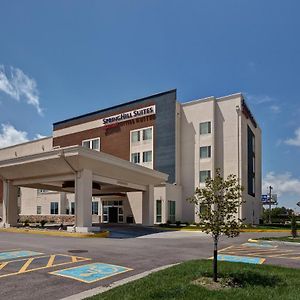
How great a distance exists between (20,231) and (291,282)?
85.6ft

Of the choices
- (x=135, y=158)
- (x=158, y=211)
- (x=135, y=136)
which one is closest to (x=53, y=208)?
(x=135, y=158)

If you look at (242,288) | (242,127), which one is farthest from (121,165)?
(242,288)

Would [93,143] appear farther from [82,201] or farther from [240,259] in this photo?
[240,259]

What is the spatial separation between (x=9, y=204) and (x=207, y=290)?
104 ft

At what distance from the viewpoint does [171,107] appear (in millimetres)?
49250

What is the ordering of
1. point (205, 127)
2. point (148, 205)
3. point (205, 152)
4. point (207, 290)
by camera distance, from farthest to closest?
point (205, 127), point (205, 152), point (148, 205), point (207, 290)

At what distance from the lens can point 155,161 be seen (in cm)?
4994

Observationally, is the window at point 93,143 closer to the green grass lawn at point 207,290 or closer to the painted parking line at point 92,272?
the painted parking line at point 92,272

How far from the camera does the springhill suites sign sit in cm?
5116

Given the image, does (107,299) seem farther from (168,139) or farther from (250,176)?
(250,176)

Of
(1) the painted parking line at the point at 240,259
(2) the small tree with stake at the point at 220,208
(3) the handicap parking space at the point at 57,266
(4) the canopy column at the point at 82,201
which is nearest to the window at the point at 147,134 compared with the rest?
→ (4) the canopy column at the point at 82,201

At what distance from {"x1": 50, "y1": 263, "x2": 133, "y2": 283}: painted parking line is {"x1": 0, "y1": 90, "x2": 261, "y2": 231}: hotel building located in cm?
2064

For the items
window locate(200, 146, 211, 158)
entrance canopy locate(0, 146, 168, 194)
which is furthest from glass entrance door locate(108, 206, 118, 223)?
window locate(200, 146, 211, 158)

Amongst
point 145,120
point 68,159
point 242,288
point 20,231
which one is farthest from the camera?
point 145,120
